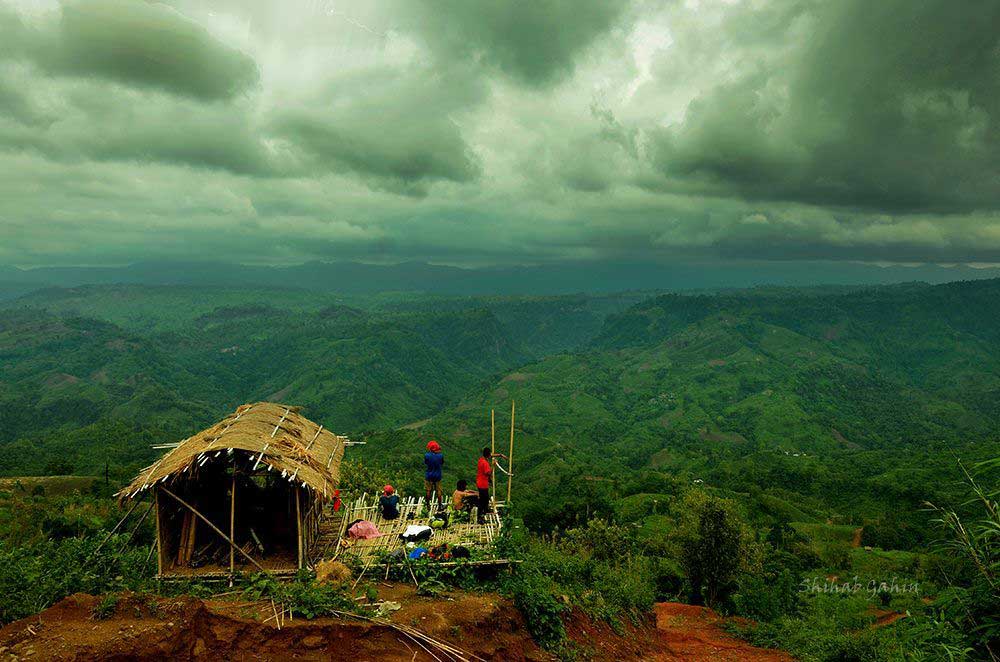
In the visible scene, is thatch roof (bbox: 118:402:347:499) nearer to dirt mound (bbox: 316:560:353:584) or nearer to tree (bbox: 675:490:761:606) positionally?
dirt mound (bbox: 316:560:353:584)

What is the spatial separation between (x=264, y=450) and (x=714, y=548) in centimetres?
2367

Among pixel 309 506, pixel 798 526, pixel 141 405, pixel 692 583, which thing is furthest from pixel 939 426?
pixel 141 405

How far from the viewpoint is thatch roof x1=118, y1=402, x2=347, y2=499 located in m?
13.0

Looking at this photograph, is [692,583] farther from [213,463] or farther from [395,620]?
[213,463]

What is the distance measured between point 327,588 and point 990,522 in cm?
1166

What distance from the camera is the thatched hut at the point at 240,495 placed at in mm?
13266

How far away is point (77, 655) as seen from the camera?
8.55 metres

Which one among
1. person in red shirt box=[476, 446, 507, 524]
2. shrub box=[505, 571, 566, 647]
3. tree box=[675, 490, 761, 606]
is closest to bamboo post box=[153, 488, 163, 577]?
person in red shirt box=[476, 446, 507, 524]

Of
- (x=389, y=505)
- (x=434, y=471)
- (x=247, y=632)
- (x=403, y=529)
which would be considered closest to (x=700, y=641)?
(x=434, y=471)

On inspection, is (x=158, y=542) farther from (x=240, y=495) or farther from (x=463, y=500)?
(x=463, y=500)

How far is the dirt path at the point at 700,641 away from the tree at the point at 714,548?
2639 millimetres

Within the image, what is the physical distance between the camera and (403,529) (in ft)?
52.6

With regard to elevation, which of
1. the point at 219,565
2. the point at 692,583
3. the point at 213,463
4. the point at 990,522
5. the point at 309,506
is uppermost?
the point at 990,522

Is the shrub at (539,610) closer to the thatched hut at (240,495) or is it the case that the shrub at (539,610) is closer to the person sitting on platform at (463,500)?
the person sitting on platform at (463,500)
